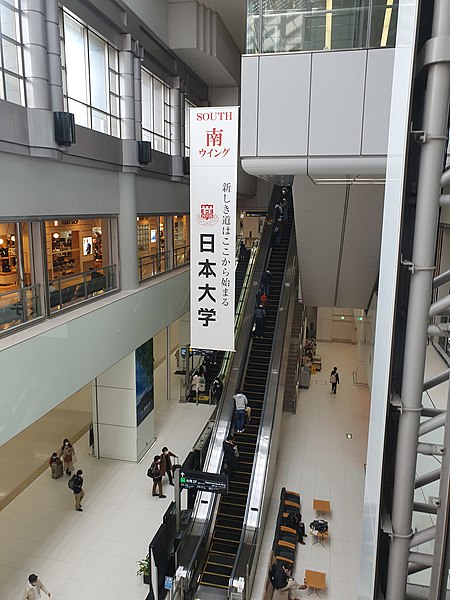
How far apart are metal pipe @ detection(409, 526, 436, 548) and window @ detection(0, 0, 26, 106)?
27.0ft

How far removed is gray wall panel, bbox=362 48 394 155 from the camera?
597 centimetres

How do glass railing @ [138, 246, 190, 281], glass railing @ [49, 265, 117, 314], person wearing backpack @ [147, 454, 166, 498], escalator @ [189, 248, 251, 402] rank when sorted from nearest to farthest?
glass railing @ [49, 265, 117, 314] → person wearing backpack @ [147, 454, 166, 498] → glass railing @ [138, 246, 190, 281] → escalator @ [189, 248, 251, 402]

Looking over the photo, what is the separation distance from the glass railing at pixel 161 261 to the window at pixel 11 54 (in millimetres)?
5916

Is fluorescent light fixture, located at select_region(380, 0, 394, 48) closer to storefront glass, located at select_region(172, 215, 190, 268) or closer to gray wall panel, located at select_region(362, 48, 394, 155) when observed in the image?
gray wall panel, located at select_region(362, 48, 394, 155)

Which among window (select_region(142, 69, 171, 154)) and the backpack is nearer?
the backpack

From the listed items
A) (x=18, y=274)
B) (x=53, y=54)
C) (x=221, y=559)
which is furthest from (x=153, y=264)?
(x=221, y=559)

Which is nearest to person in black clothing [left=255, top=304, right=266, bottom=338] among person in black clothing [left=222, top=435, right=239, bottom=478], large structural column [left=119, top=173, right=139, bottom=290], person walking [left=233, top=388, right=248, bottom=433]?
person walking [left=233, top=388, right=248, bottom=433]

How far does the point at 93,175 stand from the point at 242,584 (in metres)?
8.29

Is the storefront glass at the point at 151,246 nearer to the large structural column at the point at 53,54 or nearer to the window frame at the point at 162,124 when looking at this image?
the window frame at the point at 162,124

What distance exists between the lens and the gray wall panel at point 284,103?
20.5ft

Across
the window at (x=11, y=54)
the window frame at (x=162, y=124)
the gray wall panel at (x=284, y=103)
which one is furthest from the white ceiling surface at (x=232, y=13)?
the gray wall panel at (x=284, y=103)

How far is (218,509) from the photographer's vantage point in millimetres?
10281

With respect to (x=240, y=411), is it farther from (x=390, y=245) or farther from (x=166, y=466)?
(x=390, y=245)

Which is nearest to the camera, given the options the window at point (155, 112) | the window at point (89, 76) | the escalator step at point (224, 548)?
the escalator step at point (224, 548)
